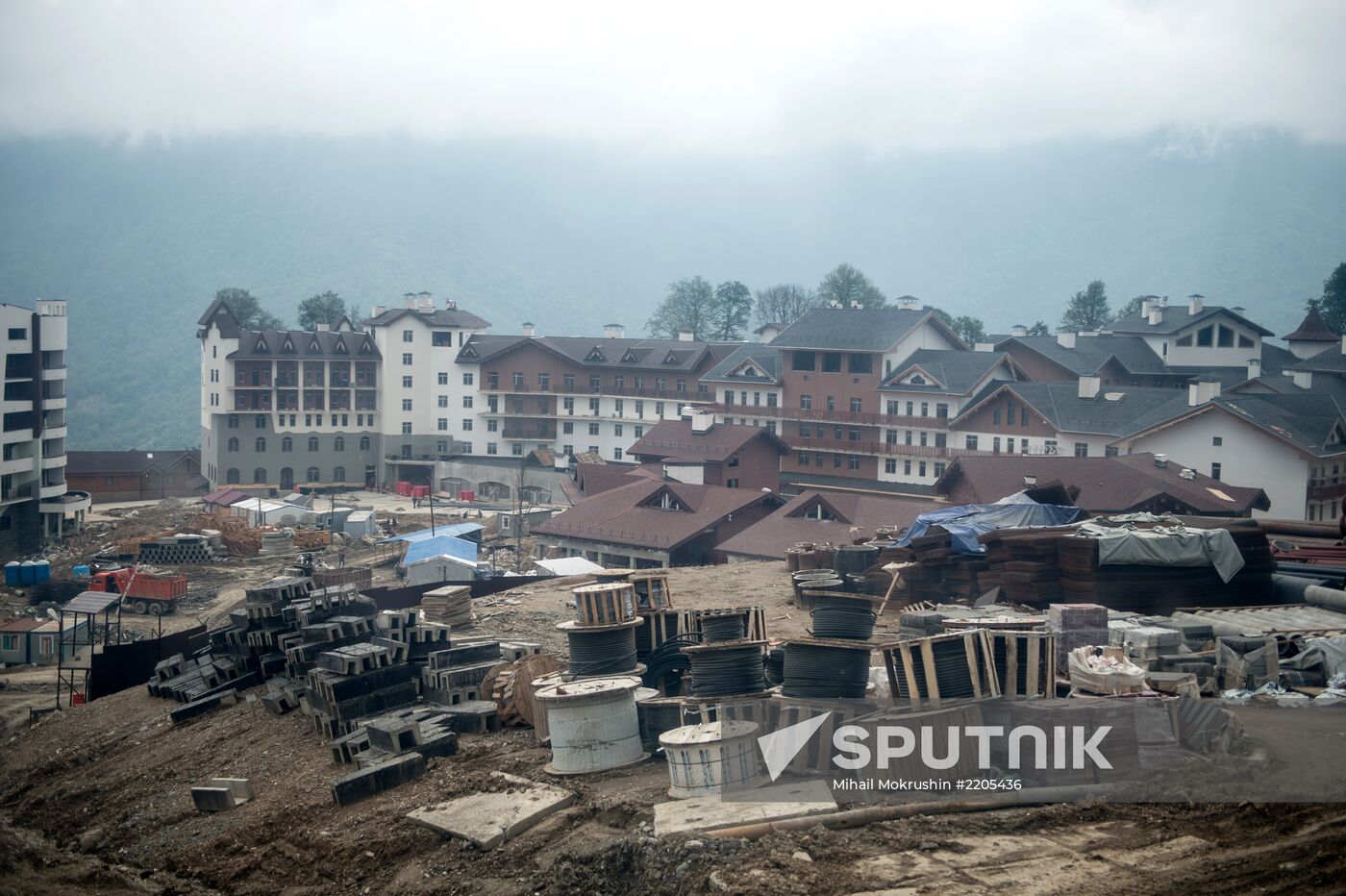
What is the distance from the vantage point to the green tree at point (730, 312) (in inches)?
4673

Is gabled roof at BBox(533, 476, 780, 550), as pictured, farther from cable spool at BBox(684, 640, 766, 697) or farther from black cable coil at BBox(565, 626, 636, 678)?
cable spool at BBox(684, 640, 766, 697)

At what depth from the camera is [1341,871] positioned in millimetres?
8414

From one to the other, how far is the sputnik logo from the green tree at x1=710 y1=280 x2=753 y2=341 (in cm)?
10725

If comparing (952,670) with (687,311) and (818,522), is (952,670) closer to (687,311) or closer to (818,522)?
(818,522)

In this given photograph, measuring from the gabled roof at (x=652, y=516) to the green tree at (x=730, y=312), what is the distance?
247ft

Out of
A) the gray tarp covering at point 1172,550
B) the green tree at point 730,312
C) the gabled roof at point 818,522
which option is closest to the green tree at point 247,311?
the green tree at point 730,312

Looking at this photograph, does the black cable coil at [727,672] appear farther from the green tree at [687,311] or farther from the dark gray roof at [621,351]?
the green tree at [687,311]

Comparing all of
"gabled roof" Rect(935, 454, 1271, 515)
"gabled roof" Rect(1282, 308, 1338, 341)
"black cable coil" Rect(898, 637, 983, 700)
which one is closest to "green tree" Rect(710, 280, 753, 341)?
"gabled roof" Rect(1282, 308, 1338, 341)

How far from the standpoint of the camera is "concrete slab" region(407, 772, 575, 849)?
36.6 feet

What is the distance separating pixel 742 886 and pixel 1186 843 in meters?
3.73

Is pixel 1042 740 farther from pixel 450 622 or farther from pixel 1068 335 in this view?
pixel 1068 335

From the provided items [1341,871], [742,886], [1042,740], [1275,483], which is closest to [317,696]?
[742,886]

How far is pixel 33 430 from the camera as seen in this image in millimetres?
51375

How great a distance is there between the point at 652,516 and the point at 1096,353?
32.8 metres
